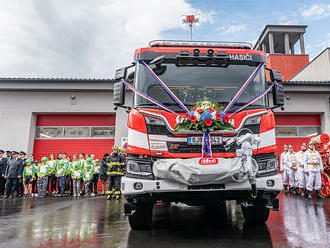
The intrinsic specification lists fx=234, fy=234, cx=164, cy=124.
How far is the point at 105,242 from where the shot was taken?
3.33 meters

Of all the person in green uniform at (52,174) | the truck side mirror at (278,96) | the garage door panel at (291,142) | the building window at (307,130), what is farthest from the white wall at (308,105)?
the person in green uniform at (52,174)

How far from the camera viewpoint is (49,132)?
12836mm

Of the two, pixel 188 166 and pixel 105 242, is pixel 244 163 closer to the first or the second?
pixel 188 166

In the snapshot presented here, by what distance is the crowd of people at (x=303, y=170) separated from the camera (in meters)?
8.20

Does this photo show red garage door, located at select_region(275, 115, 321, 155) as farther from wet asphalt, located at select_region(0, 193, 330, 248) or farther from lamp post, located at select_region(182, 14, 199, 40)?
lamp post, located at select_region(182, 14, 199, 40)

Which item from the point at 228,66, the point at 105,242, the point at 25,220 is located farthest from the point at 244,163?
the point at 25,220

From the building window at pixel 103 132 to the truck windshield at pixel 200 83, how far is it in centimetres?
925

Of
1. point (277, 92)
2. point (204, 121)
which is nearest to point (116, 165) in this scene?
point (204, 121)

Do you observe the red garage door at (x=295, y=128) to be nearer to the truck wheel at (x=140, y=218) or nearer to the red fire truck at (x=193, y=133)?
the red fire truck at (x=193, y=133)

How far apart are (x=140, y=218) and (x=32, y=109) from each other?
1130cm

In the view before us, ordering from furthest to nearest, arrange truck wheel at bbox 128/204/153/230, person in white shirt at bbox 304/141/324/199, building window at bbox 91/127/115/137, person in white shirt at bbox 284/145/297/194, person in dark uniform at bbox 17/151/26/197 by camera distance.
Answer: building window at bbox 91/127/115/137, person in dark uniform at bbox 17/151/26/197, person in white shirt at bbox 284/145/297/194, person in white shirt at bbox 304/141/324/199, truck wheel at bbox 128/204/153/230

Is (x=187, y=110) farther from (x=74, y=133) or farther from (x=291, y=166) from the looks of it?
(x=74, y=133)

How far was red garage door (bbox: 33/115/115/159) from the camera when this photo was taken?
12.7 meters

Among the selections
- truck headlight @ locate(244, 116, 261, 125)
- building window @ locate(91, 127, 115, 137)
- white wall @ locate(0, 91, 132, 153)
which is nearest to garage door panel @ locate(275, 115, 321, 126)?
white wall @ locate(0, 91, 132, 153)
